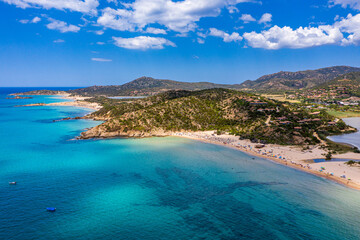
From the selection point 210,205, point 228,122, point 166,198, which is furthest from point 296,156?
point 166,198

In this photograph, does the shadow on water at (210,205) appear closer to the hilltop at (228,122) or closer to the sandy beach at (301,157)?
the sandy beach at (301,157)

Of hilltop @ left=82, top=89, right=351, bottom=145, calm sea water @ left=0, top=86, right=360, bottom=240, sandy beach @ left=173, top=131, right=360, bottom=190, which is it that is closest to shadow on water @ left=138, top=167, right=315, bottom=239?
calm sea water @ left=0, top=86, right=360, bottom=240

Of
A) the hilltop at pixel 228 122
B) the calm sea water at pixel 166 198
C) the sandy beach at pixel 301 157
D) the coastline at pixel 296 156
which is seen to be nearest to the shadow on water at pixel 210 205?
the calm sea water at pixel 166 198

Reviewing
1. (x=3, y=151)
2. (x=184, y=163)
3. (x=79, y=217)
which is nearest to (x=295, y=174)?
(x=184, y=163)

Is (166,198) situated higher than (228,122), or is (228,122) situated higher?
(228,122)

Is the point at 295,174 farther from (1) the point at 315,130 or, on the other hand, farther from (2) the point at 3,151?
(2) the point at 3,151

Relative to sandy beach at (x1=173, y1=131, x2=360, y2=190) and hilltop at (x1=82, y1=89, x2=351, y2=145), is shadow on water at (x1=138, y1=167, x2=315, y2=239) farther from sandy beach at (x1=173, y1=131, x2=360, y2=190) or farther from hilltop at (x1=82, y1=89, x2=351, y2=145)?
hilltop at (x1=82, y1=89, x2=351, y2=145)

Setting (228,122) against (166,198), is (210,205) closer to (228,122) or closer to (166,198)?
(166,198)
